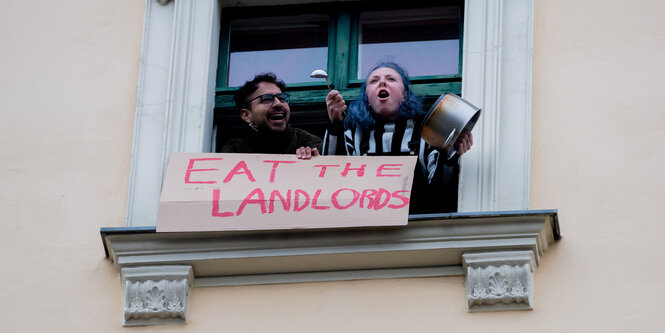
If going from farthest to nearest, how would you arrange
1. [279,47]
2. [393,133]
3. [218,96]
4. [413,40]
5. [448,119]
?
1. [279,47]
2. [413,40]
3. [218,96]
4. [393,133]
5. [448,119]

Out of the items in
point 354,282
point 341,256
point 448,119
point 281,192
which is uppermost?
point 448,119

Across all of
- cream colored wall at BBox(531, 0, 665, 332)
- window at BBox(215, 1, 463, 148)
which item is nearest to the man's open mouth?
window at BBox(215, 1, 463, 148)

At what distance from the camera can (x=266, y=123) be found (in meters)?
11.2

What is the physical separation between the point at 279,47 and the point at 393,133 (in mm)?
1238

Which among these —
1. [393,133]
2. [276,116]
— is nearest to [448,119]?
[393,133]

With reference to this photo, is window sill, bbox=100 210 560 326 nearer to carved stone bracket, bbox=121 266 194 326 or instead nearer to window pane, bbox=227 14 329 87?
carved stone bracket, bbox=121 266 194 326

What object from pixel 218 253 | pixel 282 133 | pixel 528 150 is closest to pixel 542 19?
pixel 528 150

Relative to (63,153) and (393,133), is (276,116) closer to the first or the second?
(393,133)

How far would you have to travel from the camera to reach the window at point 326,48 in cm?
1137

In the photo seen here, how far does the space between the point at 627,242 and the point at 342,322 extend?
151 cm

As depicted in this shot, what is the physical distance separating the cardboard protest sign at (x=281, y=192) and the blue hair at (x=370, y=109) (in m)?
0.34

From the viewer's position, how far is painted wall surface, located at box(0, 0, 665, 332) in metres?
9.98

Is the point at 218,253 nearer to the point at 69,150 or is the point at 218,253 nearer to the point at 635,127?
the point at 69,150

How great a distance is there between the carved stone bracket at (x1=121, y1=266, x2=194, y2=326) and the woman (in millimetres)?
1143
